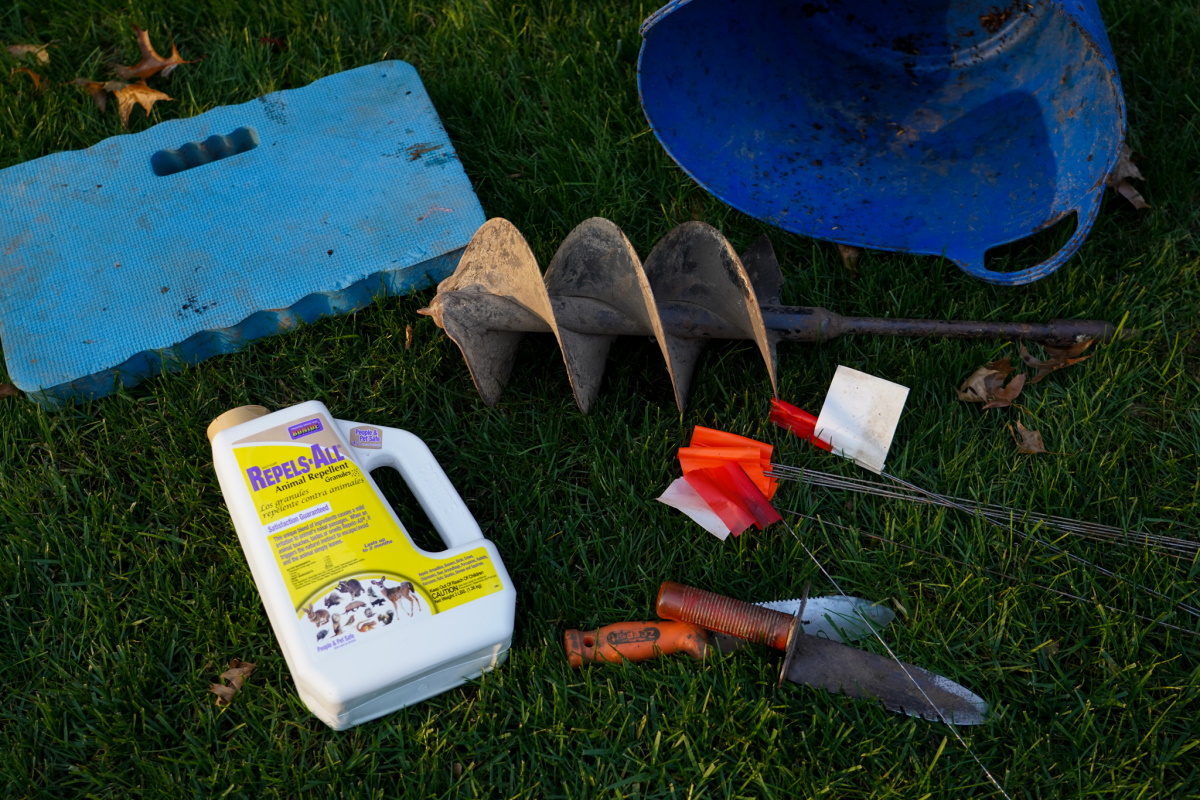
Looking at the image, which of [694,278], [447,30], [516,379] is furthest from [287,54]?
[694,278]

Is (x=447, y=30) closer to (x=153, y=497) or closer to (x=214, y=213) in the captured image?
(x=214, y=213)

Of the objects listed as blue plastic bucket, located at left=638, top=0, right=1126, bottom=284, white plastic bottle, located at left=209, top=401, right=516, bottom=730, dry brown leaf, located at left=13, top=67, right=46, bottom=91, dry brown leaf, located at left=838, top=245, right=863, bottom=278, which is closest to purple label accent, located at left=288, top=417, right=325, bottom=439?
white plastic bottle, located at left=209, top=401, right=516, bottom=730

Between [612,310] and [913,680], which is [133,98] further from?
[913,680]

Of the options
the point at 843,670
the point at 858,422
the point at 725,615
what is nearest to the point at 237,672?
the point at 725,615

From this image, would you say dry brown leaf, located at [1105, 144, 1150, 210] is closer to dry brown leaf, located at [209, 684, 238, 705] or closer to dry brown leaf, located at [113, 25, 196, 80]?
dry brown leaf, located at [209, 684, 238, 705]

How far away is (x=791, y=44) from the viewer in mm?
2904

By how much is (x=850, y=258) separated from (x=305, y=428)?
5.17 ft

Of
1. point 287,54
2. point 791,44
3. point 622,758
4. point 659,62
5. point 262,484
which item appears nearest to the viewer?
point 622,758

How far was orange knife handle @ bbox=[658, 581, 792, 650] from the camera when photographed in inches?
74.7

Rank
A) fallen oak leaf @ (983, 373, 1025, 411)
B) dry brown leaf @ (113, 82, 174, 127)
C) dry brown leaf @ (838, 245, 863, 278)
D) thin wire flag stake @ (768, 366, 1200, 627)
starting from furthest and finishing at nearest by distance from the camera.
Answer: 1. dry brown leaf @ (113, 82, 174, 127)
2. dry brown leaf @ (838, 245, 863, 278)
3. fallen oak leaf @ (983, 373, 1025, 411)
4. thin wire flag stake @ (768, 366, 1200, 627)

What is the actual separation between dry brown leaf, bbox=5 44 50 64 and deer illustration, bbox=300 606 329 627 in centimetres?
241

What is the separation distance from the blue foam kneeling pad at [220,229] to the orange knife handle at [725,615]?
1171 mm

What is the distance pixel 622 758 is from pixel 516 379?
3.33 ft

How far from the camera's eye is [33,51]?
10.4 ft
